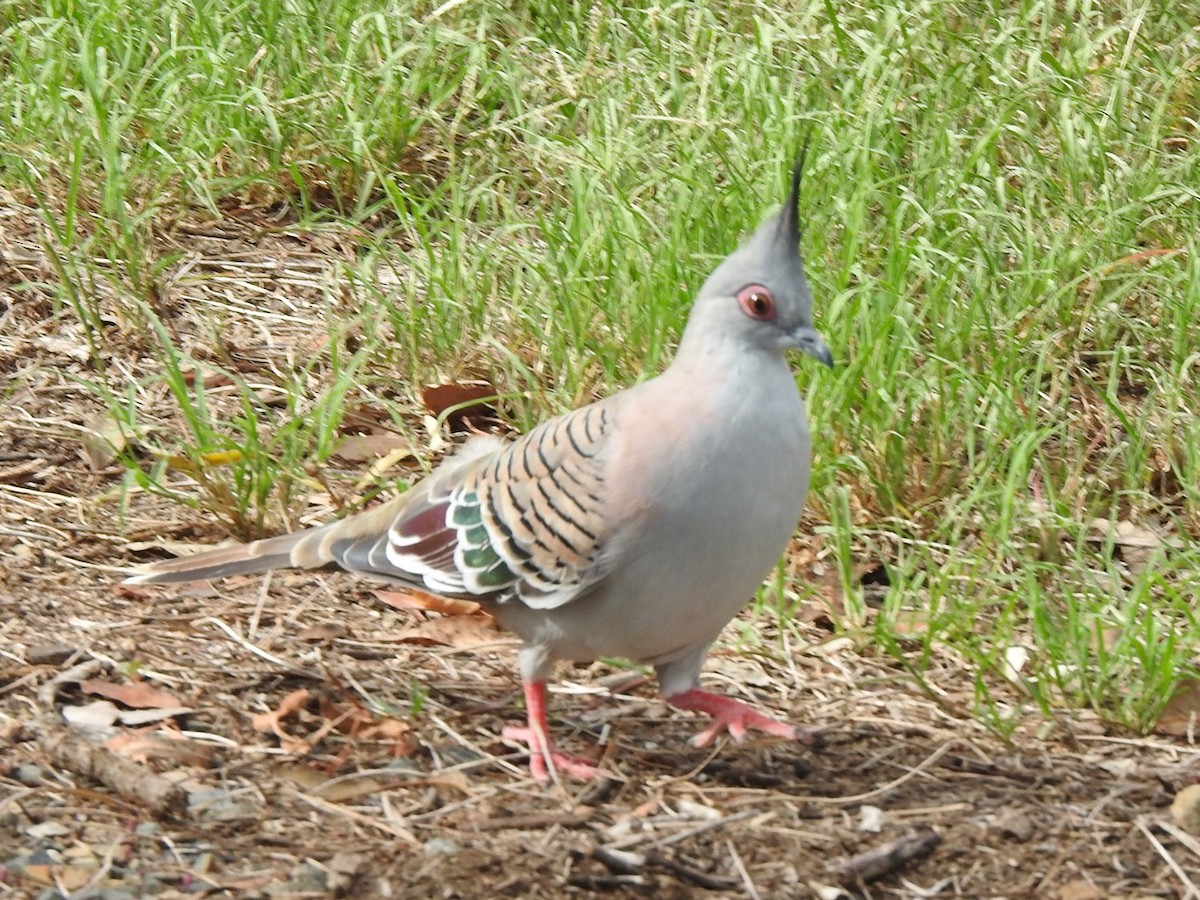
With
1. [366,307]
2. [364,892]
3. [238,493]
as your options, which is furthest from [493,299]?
[364,892]

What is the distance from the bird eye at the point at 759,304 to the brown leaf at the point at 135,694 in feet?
4.49

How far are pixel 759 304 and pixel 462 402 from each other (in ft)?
5.78

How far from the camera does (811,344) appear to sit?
321 centimetres

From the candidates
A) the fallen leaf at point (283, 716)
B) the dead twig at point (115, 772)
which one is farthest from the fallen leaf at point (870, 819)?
the dead twig at point (115, 772)

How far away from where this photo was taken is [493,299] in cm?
501

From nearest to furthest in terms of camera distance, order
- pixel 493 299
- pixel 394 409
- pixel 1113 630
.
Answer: pixel 1113 630 → pixel 394 409 → pixel 493 299

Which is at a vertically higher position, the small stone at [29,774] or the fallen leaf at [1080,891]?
the fallen leaf at [1080,891]

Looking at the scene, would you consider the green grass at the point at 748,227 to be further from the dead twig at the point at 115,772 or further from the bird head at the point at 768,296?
the dead twig at the point at 115,772

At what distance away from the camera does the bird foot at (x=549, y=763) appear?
10.7ft

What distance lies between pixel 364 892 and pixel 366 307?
257cm

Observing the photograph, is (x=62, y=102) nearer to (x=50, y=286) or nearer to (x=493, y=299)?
(x=50, y=286)

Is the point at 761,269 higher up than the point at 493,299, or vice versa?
the point at 761,269

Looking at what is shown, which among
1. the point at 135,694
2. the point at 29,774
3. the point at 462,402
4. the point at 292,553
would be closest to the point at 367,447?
the point at 462,402

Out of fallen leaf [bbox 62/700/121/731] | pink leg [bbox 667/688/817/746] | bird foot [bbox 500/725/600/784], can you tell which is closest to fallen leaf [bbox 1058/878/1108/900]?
pink leg [bbox 667/688/817/746]
